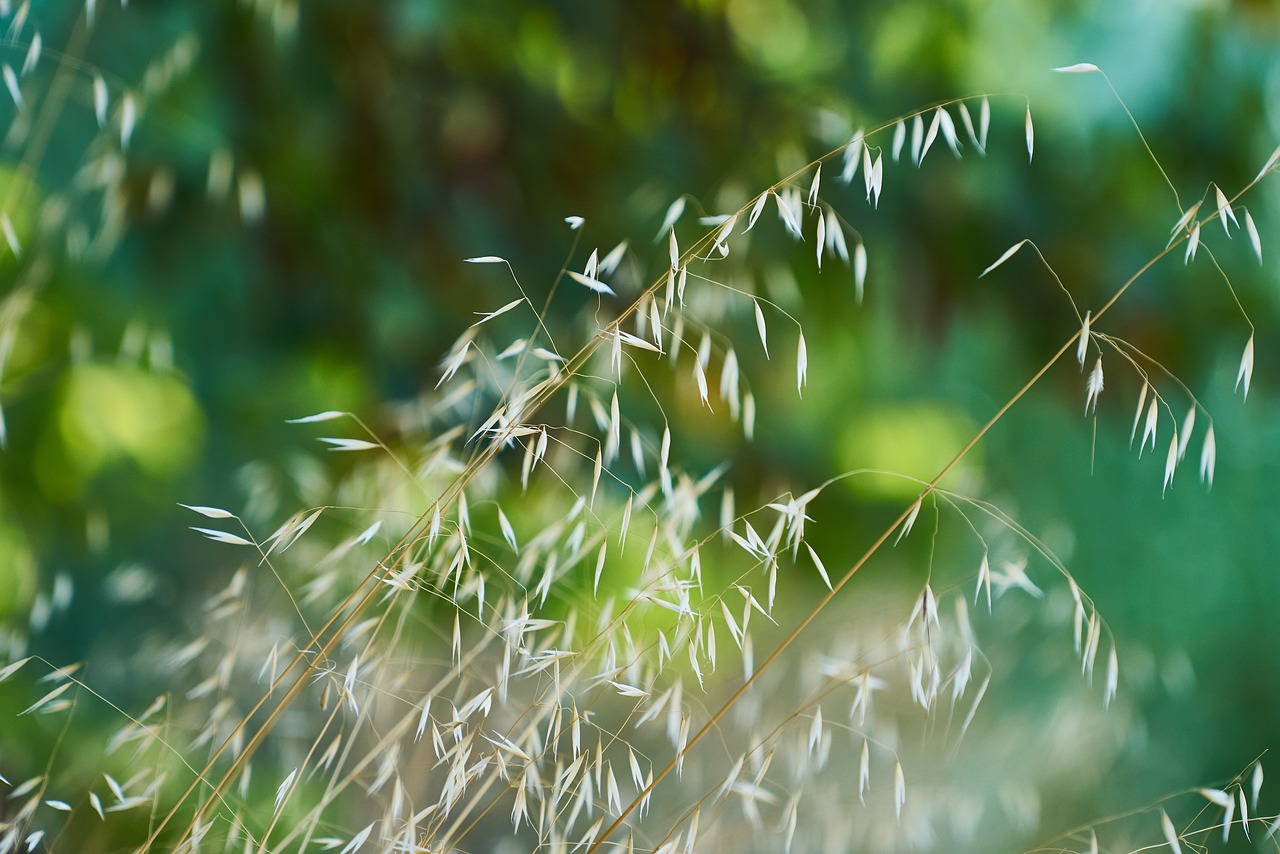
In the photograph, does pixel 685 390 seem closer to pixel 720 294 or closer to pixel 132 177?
pixel 720 294

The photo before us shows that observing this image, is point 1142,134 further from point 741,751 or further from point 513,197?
point 741,751

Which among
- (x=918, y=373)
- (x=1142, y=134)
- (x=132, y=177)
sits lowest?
(x=918, y=373)

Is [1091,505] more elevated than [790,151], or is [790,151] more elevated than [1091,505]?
[790,151]

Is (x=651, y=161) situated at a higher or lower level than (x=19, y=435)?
higher

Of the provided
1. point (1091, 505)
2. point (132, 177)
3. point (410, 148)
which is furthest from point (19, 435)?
point (1091, 505)

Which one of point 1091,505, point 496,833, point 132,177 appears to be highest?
point 132,177

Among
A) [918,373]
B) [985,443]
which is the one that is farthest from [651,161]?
[985,443]
